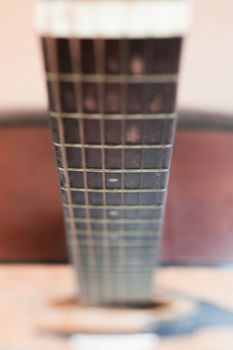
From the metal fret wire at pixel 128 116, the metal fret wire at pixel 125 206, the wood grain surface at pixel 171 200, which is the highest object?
the metal fret wire at pixel 128 116

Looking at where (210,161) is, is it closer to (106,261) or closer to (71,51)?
(106,261)

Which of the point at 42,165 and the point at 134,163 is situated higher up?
the point at 134,163

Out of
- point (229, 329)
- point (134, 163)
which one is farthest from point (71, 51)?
point (229, 329)

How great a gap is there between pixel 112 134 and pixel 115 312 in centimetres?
33

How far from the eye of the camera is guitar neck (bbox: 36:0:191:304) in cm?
30

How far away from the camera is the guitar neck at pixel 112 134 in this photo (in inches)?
11.7

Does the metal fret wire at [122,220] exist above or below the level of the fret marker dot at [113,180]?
below

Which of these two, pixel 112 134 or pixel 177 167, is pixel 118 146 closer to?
pixel 112 134

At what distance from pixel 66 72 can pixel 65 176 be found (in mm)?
122

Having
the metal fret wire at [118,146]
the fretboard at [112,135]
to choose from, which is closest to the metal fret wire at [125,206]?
the fretboard at [112,135]

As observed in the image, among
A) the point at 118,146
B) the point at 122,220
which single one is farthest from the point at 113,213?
the point at 118,146

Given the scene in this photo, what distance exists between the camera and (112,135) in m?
0.36

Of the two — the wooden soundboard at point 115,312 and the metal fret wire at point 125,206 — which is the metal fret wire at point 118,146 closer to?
the metal fret wire at point 125,206

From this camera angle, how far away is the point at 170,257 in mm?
627
